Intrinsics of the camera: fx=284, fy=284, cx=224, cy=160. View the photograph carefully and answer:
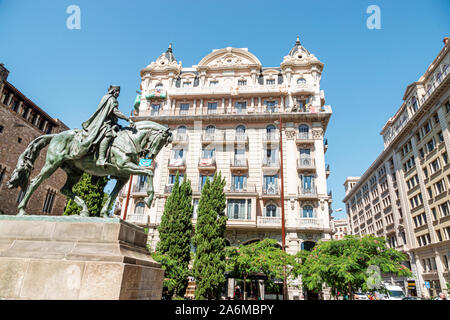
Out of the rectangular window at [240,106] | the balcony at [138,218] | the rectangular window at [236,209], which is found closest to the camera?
the rectangular window at [236,209]

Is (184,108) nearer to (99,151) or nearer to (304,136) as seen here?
(304,136)

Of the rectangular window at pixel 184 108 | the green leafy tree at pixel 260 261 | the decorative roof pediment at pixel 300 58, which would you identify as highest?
the decorative roof pediment at pixel 300 58

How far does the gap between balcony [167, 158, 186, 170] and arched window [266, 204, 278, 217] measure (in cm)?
1040

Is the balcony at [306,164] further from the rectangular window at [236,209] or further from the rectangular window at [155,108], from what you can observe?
the rectangular window at [155,108]

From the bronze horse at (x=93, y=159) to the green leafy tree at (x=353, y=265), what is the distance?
13.7 meters

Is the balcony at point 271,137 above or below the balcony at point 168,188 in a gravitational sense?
above

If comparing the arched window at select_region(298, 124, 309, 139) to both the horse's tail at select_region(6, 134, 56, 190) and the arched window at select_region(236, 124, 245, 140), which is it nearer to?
the arched window at select_region(236, 124, 245, 140)

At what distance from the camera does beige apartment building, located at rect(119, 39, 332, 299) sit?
29.1 meters

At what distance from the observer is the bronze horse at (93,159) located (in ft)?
21.7

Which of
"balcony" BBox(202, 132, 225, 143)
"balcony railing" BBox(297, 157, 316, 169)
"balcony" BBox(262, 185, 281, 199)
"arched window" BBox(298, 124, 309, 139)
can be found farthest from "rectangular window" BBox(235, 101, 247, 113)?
"balcony" BBox(262, 185, 281, 199)

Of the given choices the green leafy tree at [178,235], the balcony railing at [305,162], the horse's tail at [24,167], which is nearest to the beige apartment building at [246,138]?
the balcony railing at [305,162]
